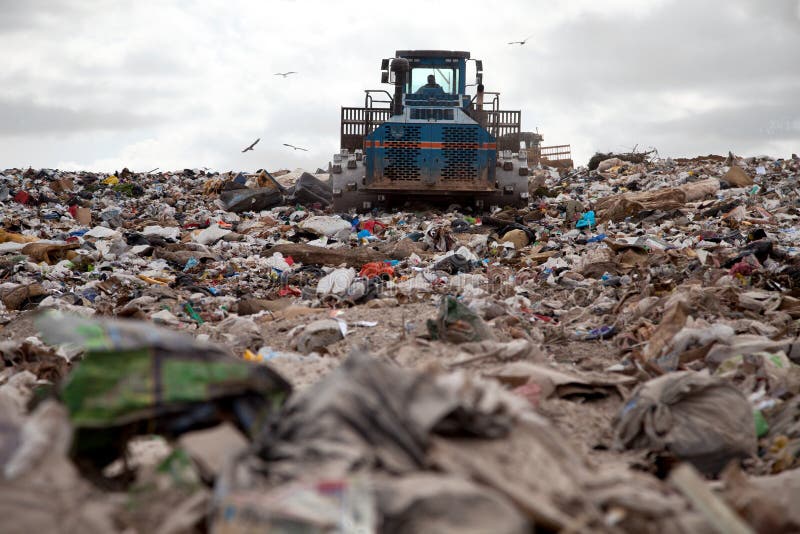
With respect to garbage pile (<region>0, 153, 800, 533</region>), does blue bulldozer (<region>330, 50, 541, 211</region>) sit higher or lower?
higher

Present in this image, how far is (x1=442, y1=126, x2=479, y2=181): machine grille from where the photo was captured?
12914 millimetres

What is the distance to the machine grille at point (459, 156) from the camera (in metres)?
12.9

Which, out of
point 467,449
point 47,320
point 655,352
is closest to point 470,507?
point 467,449

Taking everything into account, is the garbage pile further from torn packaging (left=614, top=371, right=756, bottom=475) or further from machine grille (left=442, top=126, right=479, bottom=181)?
machine grille (left=442, top=126, right=479, bottom=181)

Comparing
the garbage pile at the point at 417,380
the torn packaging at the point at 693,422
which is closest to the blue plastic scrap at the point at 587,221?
the garbage pile at the point at 417,380

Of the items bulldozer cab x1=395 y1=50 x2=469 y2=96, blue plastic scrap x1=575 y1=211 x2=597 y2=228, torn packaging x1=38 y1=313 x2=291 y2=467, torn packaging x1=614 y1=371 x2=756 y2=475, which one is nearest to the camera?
torn packaging x1=38 y1=313 x2=291 y2=467

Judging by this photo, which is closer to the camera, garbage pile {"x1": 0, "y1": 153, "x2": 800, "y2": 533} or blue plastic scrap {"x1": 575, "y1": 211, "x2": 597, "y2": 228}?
garbage pile {"x1": 0, "y1": 153, "x2": 800, "y2": 533}

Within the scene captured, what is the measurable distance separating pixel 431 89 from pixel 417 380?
12728mm

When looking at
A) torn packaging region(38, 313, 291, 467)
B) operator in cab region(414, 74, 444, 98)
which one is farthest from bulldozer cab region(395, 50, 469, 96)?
torn packaging region(38, 313, 291, 467)

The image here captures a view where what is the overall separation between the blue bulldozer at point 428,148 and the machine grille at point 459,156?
17 millimetres

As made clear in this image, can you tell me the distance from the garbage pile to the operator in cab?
391cm

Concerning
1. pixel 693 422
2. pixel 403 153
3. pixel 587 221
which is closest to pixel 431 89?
pixel 403 153

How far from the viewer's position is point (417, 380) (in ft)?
6.60

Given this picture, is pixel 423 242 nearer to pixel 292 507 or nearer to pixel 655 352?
pixel 655 352
